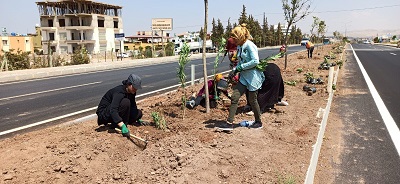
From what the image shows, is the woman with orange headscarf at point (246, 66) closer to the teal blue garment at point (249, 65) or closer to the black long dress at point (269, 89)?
the teal blue garment at point (249, 65)

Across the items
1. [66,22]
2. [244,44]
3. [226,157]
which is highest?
[66,22]

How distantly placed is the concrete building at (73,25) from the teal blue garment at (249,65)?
53.2 metres

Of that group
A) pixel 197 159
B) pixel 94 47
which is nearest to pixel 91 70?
pixel 197 159

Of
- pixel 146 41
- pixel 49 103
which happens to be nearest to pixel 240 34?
pixel 49 103

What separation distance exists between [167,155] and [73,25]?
57728 mm

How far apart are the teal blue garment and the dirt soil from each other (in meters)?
0.76

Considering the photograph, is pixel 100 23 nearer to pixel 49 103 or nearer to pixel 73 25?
pixel 73 25

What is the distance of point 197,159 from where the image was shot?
11.5 feet

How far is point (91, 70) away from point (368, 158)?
16.1 meters

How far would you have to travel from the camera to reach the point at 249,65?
4.27 m

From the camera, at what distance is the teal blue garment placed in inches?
169

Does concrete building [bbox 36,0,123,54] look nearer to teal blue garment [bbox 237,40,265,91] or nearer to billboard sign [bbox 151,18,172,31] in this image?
billboard sign [bbox 151,18,172,31]

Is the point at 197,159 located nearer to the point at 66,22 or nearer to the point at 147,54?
the point at 147,54

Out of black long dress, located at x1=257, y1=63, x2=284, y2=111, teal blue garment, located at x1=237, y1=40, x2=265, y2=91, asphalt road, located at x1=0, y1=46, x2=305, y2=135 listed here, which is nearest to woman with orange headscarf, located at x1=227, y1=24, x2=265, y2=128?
teal blue garment, located at x1=237, y1=40, x2=265, y2=91
